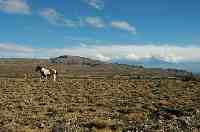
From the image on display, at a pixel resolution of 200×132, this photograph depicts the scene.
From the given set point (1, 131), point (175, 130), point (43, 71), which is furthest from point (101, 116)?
point (43, 71)

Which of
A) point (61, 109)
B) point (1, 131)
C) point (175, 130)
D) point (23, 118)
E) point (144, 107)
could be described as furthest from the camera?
point (144, 107)

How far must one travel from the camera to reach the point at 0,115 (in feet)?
69.1

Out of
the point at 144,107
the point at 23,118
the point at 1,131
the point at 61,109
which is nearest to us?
the point at 1,131

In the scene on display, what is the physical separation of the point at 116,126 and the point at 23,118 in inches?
238

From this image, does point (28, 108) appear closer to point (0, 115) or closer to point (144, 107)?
Result: point (0, 115)

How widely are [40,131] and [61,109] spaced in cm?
882

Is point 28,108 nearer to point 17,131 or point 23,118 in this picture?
point 23,118

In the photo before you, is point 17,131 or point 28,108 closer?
point 17,131

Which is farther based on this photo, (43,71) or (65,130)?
(43,71)

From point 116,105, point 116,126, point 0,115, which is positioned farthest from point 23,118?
point 116,105

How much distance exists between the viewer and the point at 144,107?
25.6 meters

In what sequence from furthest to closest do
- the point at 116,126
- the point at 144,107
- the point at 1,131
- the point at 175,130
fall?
the point at 144,107
the point at 116,126
the point at 1,131
the point at 175,130

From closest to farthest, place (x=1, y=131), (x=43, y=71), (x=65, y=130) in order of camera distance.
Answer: (x=65, y=130) → (x=1, y=131) → (x=43, y=71)

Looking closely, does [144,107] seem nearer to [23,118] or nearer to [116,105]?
[116,105]
